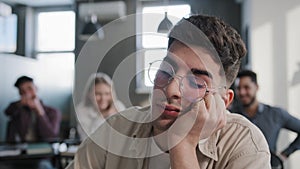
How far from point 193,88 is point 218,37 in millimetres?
141

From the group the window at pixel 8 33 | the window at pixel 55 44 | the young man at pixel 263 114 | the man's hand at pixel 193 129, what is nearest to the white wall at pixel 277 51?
the young man at pixel 263 114

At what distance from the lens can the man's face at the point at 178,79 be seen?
0.76 metres

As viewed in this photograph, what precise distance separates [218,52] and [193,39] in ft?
0.22

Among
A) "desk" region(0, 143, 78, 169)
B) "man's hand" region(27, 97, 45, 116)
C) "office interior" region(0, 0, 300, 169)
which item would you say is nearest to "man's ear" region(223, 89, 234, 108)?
"desk" region(0, 143, 78, 169)

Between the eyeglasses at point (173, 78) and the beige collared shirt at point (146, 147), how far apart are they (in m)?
0.14

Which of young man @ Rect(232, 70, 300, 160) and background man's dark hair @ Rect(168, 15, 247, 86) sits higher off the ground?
background man's dark hair @ Rect(168, 15, 247, 86)

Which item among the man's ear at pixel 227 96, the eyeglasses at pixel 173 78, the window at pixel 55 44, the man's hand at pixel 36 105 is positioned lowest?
the man's hand at pixel 36 105

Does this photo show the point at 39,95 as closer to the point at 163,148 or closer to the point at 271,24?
the point at 271,24

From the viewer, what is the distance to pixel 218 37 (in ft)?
2.77

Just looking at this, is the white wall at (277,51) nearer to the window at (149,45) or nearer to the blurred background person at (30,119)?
the blurred background person at (30,119)

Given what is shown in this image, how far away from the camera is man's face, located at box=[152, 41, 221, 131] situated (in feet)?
2.51

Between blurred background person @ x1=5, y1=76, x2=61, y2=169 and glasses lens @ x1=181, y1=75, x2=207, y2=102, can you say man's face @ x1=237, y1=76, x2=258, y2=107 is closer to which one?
blurred background person @ x1=5, y1=76, x2=61, y2=169

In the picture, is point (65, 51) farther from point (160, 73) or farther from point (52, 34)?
point (160, 73)

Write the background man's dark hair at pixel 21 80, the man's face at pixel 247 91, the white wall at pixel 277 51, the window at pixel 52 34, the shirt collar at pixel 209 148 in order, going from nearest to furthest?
the shirt collar at pixel 209 148
the man's face at pixel 247 91
the background man's dark hair at pixel 21 80
the white wall at pixel 277 51
the window at pixel 52 34
